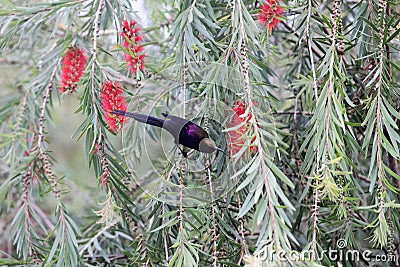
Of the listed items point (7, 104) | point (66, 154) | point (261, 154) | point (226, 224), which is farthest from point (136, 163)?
point (66, 154)

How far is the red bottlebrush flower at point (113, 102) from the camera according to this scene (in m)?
0.68

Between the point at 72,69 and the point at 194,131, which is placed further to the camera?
the point at 72,69

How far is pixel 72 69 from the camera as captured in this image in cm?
87

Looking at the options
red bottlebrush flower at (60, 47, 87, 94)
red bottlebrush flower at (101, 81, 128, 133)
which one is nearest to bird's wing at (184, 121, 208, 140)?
red bottlebrush flower at (101, 81, 128, 133)

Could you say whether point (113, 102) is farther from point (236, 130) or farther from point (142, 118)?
point (236, 130)

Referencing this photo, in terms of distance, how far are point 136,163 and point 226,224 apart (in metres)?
0.16

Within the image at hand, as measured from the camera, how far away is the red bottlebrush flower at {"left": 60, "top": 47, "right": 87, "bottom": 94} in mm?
860

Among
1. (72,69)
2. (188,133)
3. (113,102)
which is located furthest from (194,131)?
(72,69)

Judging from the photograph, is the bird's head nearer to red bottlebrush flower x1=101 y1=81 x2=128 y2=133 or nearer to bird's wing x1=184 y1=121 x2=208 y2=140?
bird's wing x1=184 y1=121 x2=208 y2=140

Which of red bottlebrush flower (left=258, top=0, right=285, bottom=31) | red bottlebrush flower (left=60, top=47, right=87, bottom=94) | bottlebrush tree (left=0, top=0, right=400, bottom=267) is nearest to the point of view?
bottlebrush tree (left=0, top=0, right=400, bottom=267)

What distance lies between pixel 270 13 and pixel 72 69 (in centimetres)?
37

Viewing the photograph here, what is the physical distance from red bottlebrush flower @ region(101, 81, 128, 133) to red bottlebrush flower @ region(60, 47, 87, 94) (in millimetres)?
168

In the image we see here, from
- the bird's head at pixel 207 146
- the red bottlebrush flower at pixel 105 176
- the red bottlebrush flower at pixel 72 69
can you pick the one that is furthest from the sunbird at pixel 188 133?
the red bottlebrush flower at pixel 72 69

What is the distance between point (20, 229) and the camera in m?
0.89
